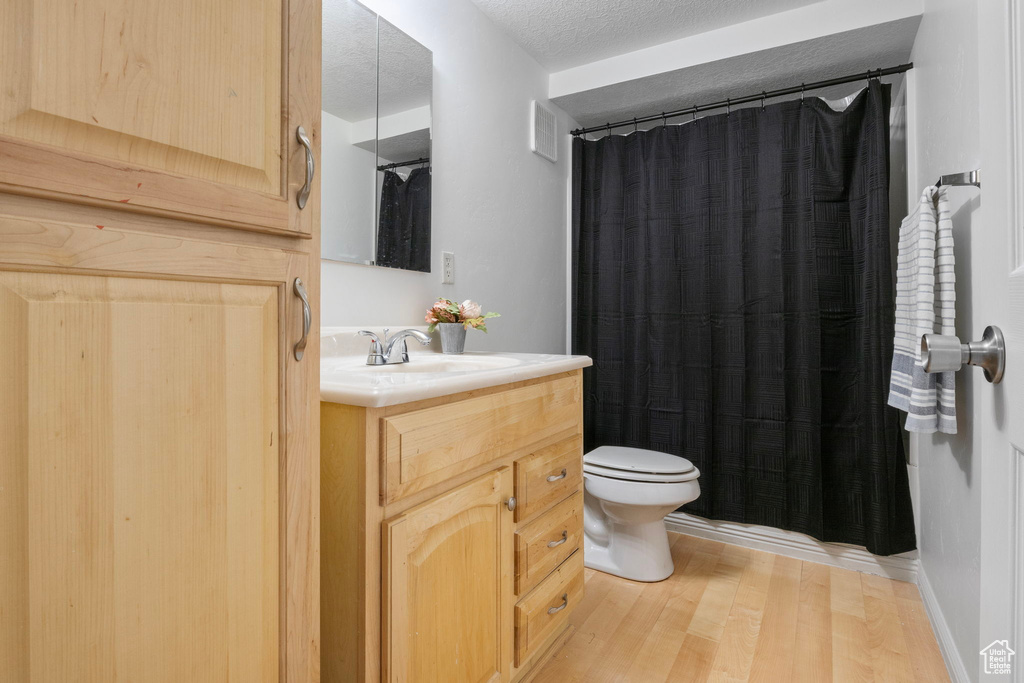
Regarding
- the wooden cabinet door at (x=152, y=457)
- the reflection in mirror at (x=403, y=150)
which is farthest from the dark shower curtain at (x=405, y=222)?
the wooden cabinet door at (x=152, y=457)

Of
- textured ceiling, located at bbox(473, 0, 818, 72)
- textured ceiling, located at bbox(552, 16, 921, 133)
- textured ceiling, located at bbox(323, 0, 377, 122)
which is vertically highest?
textured ceiling, located at bbox(473, 0, 818, 72)

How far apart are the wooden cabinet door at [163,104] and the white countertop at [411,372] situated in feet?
1.00

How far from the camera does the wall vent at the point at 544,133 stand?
2.41m

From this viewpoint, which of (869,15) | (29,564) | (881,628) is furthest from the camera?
(869,15)

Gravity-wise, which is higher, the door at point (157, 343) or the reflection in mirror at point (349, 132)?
the reflection in mirror at point (349, 132)

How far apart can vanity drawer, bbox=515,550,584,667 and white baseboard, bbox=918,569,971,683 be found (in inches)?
41.4

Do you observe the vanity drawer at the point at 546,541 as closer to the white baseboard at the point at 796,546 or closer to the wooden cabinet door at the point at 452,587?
the wooden cabinet door at the point at 452,587

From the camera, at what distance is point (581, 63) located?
2.44 meters

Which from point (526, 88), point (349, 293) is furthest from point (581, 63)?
point (349, 293)

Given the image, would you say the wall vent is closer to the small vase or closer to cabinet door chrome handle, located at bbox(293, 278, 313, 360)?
the small vase

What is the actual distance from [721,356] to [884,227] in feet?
2.65

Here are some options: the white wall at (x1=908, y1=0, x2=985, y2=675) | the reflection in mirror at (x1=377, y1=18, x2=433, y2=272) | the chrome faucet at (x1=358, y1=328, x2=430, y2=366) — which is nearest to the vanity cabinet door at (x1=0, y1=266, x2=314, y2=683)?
the chrome faucet at (x1=358, y1=328, x2=430, y2=366)

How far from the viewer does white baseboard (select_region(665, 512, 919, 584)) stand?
2.08m

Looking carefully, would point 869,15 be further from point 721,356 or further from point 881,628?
point 881,628
